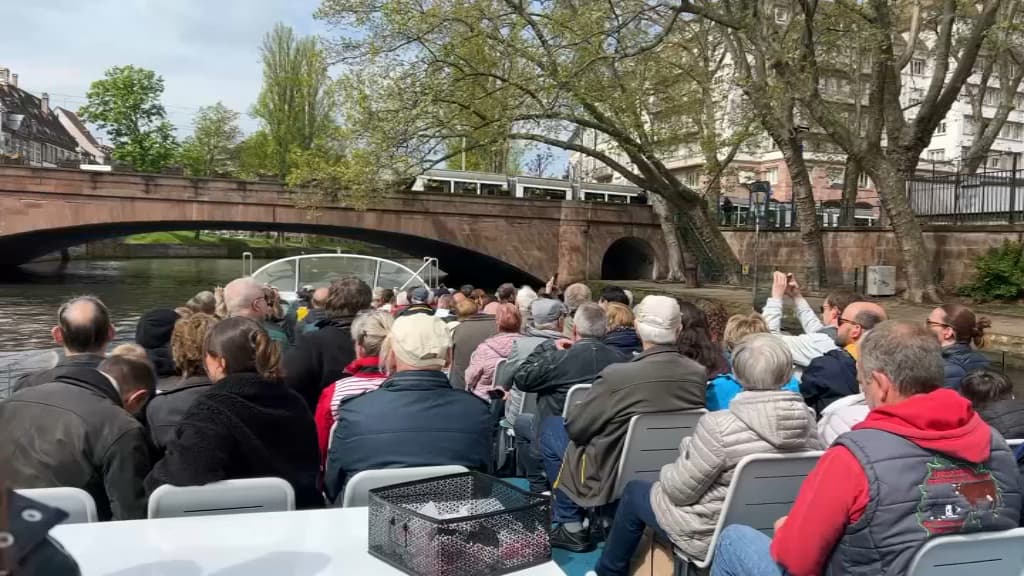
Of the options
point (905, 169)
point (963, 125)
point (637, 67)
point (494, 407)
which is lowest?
point (494, 407)

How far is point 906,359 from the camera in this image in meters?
2.45

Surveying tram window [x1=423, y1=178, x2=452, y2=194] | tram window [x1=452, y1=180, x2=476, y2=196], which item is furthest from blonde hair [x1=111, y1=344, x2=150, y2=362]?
tram window [x1=452, y1=180, x2=476, y2=196]

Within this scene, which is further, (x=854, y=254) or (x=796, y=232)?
(x=796, y=232)

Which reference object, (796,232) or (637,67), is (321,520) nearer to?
(637,67)

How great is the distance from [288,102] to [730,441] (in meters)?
47.0

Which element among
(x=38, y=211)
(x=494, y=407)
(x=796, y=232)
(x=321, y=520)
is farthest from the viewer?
(x=38, y=211)

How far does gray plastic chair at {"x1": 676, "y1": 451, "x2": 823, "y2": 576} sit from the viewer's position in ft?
9.29

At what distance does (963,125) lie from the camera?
55281 millimetres

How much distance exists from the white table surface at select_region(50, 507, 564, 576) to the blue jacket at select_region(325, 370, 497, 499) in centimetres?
77

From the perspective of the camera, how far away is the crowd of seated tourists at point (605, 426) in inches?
87.7

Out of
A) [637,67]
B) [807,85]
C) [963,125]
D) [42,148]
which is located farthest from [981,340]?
[42,148]

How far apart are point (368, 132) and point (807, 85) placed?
953cm

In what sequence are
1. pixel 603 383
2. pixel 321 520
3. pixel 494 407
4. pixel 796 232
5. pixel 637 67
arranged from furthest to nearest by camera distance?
pixel 796 232, pixel 637 67, pixel 494 407, pixel 603 383, pixel 321 520

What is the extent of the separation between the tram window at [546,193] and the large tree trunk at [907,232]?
18.5 m
